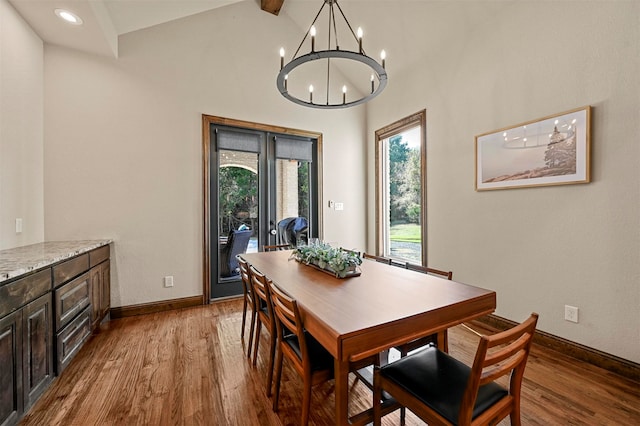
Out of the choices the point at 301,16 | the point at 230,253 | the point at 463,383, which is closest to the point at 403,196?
the point at 230,253

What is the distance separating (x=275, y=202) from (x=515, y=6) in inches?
138

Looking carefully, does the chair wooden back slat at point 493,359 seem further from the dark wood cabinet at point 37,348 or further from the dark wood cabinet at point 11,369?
the dark wood cabinet at point 37,348

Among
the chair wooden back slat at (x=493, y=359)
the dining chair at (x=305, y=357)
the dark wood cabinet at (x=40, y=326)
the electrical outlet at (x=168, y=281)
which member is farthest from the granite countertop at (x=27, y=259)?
the chair wooden back slat at (x=493, y=359)

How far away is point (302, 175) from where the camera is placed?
442 cm

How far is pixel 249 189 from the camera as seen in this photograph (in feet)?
13.1

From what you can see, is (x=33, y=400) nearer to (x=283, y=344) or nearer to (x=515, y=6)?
(x=283, y=344)

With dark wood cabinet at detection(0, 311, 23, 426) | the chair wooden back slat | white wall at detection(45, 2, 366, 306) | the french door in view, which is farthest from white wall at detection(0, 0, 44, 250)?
the chair wooden back slat

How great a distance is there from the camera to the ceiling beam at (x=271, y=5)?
151 inches

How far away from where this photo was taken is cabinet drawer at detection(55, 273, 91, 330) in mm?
1996

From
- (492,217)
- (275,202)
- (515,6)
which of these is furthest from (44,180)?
(515,6)

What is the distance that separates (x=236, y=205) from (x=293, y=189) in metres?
0.93

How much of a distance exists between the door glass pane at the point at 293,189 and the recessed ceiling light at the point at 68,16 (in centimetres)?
251

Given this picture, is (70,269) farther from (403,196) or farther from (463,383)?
(403,196)

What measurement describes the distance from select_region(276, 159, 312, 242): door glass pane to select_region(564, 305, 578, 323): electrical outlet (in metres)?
3.19
